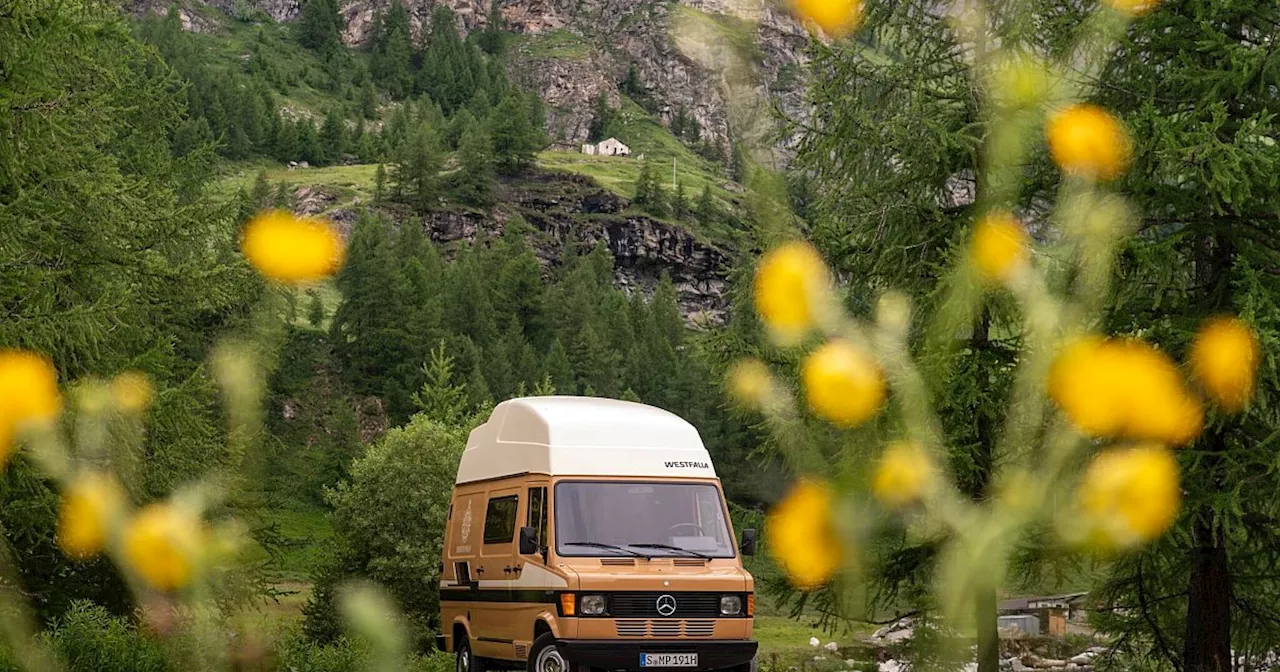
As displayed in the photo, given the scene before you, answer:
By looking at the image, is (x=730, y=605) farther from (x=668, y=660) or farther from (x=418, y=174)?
(x=418, y=174)

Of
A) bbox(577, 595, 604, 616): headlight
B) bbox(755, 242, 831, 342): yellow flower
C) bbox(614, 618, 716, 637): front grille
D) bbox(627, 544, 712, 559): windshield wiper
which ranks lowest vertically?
bbox(614, 618, 716, 637): front grille

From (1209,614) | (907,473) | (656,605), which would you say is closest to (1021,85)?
A: (907,473)

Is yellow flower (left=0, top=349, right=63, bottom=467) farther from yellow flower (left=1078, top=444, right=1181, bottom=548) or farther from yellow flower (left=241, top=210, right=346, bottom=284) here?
yellow flower (left=1078, top=444, right=1181, bottom=548)

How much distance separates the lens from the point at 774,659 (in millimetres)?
18484

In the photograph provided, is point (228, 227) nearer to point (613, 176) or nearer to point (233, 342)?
point (233, 342)

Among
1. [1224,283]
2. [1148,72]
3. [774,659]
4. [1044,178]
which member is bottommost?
[774,659]

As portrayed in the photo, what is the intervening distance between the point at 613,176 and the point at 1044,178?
160 m

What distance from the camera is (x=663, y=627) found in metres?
11.8

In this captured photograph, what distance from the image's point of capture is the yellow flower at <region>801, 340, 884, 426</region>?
1319mm

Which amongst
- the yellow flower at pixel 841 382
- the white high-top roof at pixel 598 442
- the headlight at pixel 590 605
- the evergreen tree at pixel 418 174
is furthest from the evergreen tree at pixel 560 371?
the yellow flower at pixel 841 382

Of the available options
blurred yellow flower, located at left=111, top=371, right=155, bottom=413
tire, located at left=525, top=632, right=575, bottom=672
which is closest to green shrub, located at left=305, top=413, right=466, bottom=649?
tire, located at left=525, top=632, right=575, bottom=672

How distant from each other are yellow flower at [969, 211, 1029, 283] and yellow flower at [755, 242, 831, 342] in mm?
168

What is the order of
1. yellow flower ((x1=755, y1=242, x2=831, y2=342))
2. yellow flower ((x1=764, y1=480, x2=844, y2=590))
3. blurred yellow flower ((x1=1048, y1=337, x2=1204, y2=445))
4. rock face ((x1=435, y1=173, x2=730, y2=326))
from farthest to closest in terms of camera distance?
rock face ((x1=435, y1=173, x2=730, y2=326)) < yellow flower ((x1=764, y1=480, x2=844, y2=590)) < yellow flower ((x1=755, y1=242, x2=831, y2=342)) < blurred yellow flower ((x1=1048, y1=337, x2=1204, y2=445))

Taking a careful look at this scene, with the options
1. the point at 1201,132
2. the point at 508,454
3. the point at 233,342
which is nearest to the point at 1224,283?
the point at 1201,132
